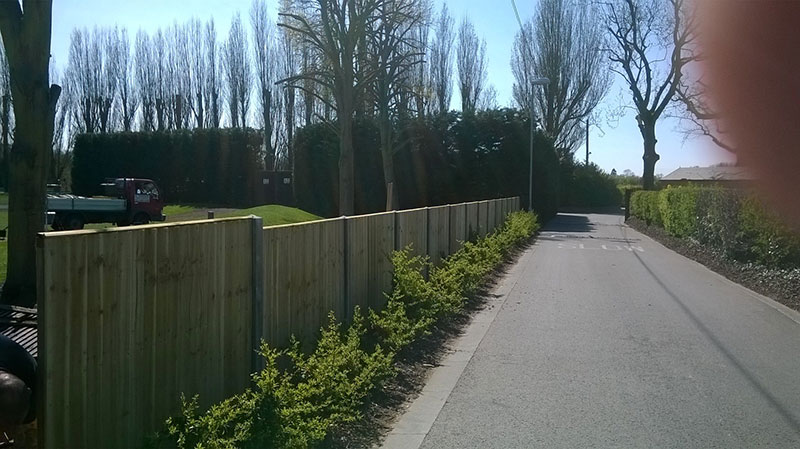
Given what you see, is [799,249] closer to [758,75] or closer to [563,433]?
[758,75]

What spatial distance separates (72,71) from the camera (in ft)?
191

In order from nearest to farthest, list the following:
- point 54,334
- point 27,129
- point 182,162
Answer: point 54,334
point 27,129
point 182,162

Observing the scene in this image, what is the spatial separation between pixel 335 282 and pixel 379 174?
3853 cm

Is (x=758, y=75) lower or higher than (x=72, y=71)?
lower

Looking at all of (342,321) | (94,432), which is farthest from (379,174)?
(94,432)

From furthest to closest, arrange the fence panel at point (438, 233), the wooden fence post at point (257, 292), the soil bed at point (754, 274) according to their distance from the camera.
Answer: the fence panel at point (438, 233), the soil bed at point (754, 274), the wooden fence post at point (257, 292)

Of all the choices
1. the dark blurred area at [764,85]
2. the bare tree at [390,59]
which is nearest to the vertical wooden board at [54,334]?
the dark blurred area at [764,85]

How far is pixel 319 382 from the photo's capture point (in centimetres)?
621

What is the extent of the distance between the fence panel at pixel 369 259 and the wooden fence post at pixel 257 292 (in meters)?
2.50

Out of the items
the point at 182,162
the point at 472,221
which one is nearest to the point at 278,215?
the point at 472,221

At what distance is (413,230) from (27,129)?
18.6 ft

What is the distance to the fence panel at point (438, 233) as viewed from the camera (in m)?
14.1

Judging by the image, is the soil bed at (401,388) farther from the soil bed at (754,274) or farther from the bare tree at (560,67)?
the bare tree at (560,67)

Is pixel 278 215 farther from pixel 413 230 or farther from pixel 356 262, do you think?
pixel 356 262
